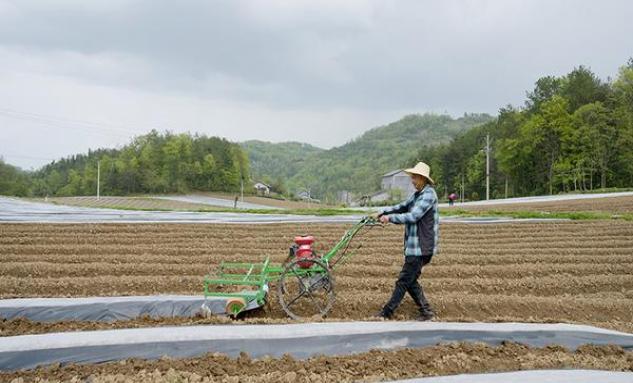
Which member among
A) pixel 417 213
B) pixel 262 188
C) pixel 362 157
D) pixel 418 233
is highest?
pixel 362 157

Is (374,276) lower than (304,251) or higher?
lower

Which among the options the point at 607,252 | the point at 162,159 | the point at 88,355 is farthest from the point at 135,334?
the point at 162,159

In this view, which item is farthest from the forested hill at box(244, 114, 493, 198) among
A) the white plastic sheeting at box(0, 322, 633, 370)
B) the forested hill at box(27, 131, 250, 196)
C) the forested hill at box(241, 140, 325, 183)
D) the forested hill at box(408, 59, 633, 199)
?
the white plastic sheeting at box(0, 322, 633, 370)

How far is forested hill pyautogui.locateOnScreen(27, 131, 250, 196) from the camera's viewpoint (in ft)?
242

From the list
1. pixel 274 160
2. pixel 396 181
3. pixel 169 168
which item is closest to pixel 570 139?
pixel 396 181

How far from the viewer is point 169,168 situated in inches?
2960

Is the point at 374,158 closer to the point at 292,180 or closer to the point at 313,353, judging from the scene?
the point at 292,180

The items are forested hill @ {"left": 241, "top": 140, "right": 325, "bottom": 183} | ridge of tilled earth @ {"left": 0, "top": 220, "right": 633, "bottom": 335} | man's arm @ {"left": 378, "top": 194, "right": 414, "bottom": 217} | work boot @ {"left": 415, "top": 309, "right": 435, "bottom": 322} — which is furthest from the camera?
forested hill @ {"left": 241, "top": 140, "right": 325, "bottom": 183}

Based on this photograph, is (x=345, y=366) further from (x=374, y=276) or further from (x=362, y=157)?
(x=362, y=157)

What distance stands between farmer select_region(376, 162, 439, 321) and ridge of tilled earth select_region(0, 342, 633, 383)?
104 cm

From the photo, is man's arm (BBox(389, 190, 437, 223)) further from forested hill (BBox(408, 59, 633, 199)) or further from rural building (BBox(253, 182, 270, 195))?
rural building (BBox(253, 182, 270, 195))

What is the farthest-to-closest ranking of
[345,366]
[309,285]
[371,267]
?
[371,267] → [309,285] → [345,366]

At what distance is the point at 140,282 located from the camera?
23.5 feet

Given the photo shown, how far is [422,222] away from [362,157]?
136 m
